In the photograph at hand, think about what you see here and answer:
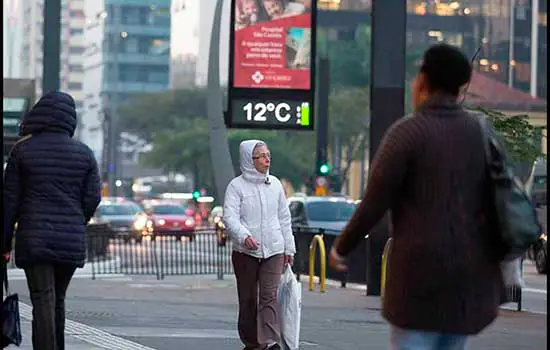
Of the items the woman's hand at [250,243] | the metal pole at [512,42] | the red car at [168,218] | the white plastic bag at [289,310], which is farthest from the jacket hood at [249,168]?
the metal pole at [512,42]

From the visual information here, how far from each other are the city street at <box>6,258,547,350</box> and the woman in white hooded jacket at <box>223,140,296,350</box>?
105 centimetres

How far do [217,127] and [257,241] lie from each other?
56.0 feet

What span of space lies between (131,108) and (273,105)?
111m

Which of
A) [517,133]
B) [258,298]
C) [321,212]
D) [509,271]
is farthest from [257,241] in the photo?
[321,212]

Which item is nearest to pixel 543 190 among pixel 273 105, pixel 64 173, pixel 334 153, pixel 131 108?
pixel 273 105

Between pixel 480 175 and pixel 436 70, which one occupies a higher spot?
pixel 436 70

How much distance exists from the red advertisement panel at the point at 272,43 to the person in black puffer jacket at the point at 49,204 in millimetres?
15986

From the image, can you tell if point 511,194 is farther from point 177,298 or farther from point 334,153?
point 334,153

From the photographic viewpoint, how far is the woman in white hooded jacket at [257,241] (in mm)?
12984

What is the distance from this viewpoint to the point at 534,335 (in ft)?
55.7

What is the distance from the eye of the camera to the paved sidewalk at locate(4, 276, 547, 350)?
14930 mm

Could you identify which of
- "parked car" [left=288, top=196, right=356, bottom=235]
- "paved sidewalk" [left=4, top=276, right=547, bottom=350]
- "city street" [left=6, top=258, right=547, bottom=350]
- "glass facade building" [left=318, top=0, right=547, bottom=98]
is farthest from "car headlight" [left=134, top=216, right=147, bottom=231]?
"glass facade building" [left=318, top=0, right=547, bottom=98]

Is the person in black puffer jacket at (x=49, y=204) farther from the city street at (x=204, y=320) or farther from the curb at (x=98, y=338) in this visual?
the curb at (x=98, y=338)

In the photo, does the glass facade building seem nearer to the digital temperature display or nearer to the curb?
the digital temperature display
